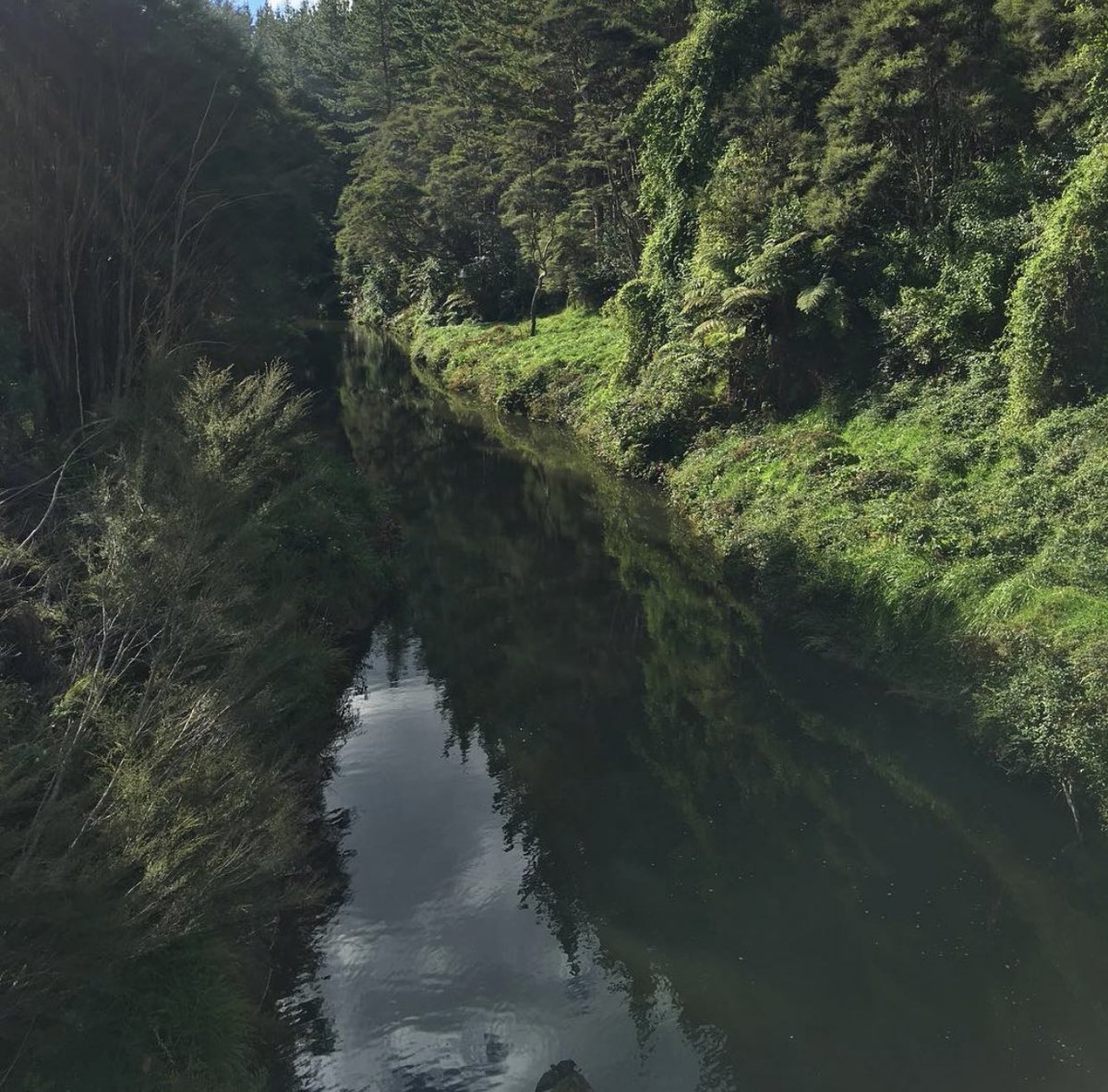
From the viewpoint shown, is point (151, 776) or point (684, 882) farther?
point (684, 882)

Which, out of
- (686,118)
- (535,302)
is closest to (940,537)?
(686,118)

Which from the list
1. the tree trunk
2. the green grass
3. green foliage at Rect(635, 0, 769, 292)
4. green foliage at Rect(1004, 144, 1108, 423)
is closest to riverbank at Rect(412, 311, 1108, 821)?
green foliage at Rect(1004, 144, 1108, 423)

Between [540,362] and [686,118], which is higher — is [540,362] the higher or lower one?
the lower one

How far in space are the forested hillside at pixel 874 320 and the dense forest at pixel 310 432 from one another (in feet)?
0.33

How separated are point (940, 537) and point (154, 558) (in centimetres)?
1333

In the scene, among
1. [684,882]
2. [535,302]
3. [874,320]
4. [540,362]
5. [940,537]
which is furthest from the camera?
[535,302]

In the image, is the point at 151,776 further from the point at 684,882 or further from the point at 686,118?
the point at 686,118

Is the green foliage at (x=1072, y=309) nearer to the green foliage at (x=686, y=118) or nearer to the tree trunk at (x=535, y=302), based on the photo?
the green foliage at (x=686, y=118)

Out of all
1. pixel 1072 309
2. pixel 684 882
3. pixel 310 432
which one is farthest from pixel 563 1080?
pixel 310 432

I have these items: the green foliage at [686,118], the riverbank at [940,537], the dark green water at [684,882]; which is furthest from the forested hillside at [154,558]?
the green foliage at [686,118]

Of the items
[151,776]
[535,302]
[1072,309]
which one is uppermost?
[535,302]

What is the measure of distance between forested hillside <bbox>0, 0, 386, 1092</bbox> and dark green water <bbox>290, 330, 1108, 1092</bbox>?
1.42 meters

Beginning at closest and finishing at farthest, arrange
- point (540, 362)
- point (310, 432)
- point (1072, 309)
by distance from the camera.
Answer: point (1072, 309), point (310, 432), point (540, 362)

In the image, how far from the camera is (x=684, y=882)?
1221cm
